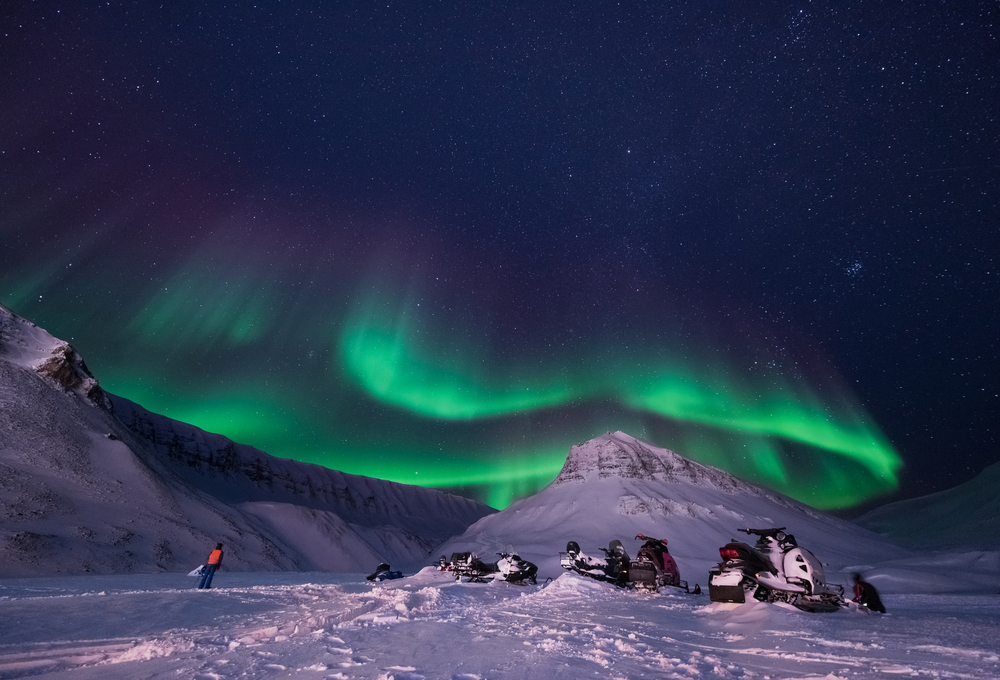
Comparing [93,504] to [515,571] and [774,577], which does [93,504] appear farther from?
[774,577]

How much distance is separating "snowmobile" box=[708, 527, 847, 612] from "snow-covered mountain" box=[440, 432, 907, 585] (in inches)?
1312

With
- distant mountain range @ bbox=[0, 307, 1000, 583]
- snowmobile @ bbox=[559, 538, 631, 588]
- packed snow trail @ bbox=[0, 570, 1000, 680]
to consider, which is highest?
distant mountain range @ bbox=[0, 307, 1000, 583]

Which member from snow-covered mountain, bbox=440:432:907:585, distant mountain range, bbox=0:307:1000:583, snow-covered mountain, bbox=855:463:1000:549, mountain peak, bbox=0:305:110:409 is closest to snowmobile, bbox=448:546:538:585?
snow-covered mountain, bbox=440:432:907:585

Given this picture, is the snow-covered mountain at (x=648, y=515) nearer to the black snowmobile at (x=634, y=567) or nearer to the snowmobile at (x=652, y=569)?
the black snowmobile at (x=634, y=567)

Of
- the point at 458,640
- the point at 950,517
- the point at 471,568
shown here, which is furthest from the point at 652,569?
the point at 950,517

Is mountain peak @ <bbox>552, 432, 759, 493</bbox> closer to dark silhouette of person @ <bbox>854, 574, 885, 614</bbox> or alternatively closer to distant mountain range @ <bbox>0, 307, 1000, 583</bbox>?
distant mountain range @ <bbox>0, 307, 1000, 583</bbox>

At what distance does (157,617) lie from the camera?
385 inches

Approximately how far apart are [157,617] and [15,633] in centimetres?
234

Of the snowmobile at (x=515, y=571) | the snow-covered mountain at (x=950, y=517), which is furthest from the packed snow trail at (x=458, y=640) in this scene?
the snow-covered mountain at (x=950, y=517)

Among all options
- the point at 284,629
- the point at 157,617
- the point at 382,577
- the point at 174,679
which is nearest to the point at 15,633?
the point at 157,617

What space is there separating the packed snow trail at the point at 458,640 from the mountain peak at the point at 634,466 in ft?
316

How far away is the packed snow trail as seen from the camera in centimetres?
606

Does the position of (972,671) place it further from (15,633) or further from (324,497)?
(324,497)

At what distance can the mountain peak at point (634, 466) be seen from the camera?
10488 centimetres
